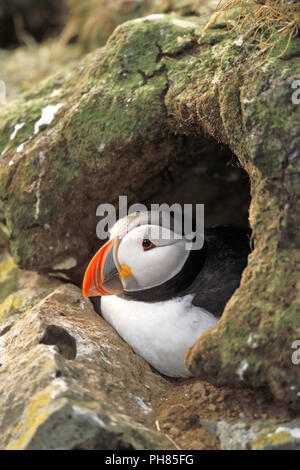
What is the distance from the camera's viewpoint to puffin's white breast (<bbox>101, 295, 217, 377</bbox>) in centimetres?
275

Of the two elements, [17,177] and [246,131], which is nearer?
[246,131]

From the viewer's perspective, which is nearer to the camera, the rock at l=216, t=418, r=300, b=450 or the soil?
the rock at l=216, t=418, r=300, b=450

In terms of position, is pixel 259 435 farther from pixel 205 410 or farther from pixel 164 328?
pixel 164 328

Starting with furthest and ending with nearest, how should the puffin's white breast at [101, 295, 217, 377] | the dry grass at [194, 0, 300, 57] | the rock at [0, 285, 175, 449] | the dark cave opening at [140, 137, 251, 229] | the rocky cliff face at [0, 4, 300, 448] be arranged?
1. the dark cave opening at [140, 137, 251, 229]
2. the puffin's white breast at [101, 295, 217, 377]
3. the dry grass at [194, 0, 300, 57]
4. the rocky cliff face at [0, 4, 300, 448]
5. the rock at [0, 285, 175, 449]

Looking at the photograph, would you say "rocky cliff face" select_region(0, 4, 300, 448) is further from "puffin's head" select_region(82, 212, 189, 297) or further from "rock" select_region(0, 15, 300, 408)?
"puffin's head" select_region(82, 212, 189, 297)

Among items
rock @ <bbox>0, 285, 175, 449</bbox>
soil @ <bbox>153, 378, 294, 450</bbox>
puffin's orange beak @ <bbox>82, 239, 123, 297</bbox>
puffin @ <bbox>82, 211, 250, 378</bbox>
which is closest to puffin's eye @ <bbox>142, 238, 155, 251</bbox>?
puffin @ <bbox>82, 211, 250, 378</bbox>

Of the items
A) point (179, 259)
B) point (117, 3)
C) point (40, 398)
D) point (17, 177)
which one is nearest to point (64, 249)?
point (17, 177)

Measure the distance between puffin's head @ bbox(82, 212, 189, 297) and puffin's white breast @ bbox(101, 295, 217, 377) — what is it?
14 centimetres

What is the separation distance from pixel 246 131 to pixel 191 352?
1.13 metres

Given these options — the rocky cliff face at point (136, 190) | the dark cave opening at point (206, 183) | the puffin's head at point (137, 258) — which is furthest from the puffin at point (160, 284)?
the dark cave opening at point (206, 183)

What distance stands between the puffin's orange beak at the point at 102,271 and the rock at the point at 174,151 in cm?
67

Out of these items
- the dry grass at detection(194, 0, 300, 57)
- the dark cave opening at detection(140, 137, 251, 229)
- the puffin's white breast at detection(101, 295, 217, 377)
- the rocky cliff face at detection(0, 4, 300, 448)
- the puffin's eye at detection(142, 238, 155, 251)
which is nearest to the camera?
the rocky cliff face at detection(0, 4, 300, 448)

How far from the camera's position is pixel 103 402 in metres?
2.22

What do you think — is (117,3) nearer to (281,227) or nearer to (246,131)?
(246,131)
